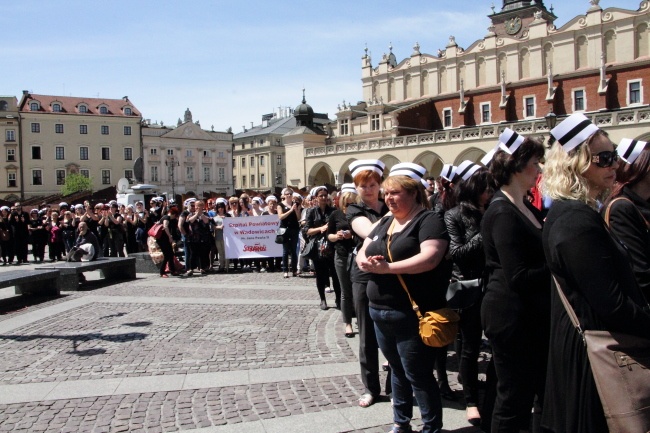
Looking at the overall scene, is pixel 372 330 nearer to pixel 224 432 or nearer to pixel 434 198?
pixel 224 432

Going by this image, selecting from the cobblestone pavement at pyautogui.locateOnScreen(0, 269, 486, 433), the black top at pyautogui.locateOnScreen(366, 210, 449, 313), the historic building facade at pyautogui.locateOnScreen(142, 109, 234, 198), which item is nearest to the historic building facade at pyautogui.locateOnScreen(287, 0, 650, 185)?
the historic building facade at pyautogui.locateOnScreen(142, 109, 234, 198)

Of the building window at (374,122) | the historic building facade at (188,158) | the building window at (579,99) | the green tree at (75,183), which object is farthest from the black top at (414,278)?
the historic building facade at (188,158)

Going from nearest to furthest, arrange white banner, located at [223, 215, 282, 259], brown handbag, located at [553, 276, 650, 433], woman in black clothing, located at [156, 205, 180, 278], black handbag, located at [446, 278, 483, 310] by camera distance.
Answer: brown handbag, located at [553, 276, 650, 433] < black handbag, located at [446, 278, 483, 310] < woman in black clothing, located at [156, 205, 180, 278] < white banner, located at [223, 215, 282, 259]

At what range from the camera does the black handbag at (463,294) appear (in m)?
4.88

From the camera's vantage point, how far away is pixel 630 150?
418 centimetres

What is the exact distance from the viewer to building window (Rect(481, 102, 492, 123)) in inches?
2488

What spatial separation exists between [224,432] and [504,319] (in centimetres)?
253

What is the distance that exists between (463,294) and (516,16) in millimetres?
76934

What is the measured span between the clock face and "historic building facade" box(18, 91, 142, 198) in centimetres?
5622

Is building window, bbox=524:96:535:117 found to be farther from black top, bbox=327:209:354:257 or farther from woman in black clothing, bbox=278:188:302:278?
black top, bbox=327:209:354:257

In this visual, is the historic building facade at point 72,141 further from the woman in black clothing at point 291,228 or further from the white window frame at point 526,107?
the woman in black clothing at point 291,228

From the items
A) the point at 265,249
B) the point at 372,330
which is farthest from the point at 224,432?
the point at 265,249

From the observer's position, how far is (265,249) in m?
16.0

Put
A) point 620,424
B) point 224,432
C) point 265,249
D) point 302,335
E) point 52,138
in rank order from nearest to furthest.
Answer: point 620,424, point 224,432, point 302,335, point 265,249, point 52,138
